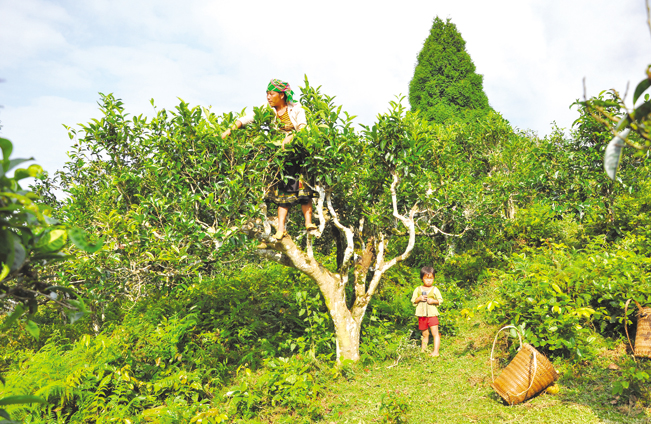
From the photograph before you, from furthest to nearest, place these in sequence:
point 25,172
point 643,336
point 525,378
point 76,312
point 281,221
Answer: point 281,221 → point 643,336 → point 525,378 → point 76,312 → point 25,172

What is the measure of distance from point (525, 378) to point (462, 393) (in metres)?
0.79

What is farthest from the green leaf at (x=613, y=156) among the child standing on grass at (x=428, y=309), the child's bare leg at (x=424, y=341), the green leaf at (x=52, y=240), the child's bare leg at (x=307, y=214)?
the child's bare leg at (x=424, y=341)

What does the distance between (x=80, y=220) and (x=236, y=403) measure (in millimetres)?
3043

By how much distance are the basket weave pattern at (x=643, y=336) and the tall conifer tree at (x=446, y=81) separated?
9.98 meters

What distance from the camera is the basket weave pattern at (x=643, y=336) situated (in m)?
4.41

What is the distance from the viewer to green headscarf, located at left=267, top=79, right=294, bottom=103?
4949 millimetres

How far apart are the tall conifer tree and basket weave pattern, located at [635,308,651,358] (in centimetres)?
998

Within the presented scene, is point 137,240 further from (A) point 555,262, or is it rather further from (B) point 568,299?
(A) point 555,262

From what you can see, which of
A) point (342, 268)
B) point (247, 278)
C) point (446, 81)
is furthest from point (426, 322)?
point (446, 81)

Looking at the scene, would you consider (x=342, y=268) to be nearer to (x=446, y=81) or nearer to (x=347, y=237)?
(x=347, y=237)

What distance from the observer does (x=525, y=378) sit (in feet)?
13.8

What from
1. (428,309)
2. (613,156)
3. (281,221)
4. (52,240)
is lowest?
(428,309)

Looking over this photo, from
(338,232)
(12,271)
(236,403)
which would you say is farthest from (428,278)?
(12,271)

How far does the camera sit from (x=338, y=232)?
640cm
